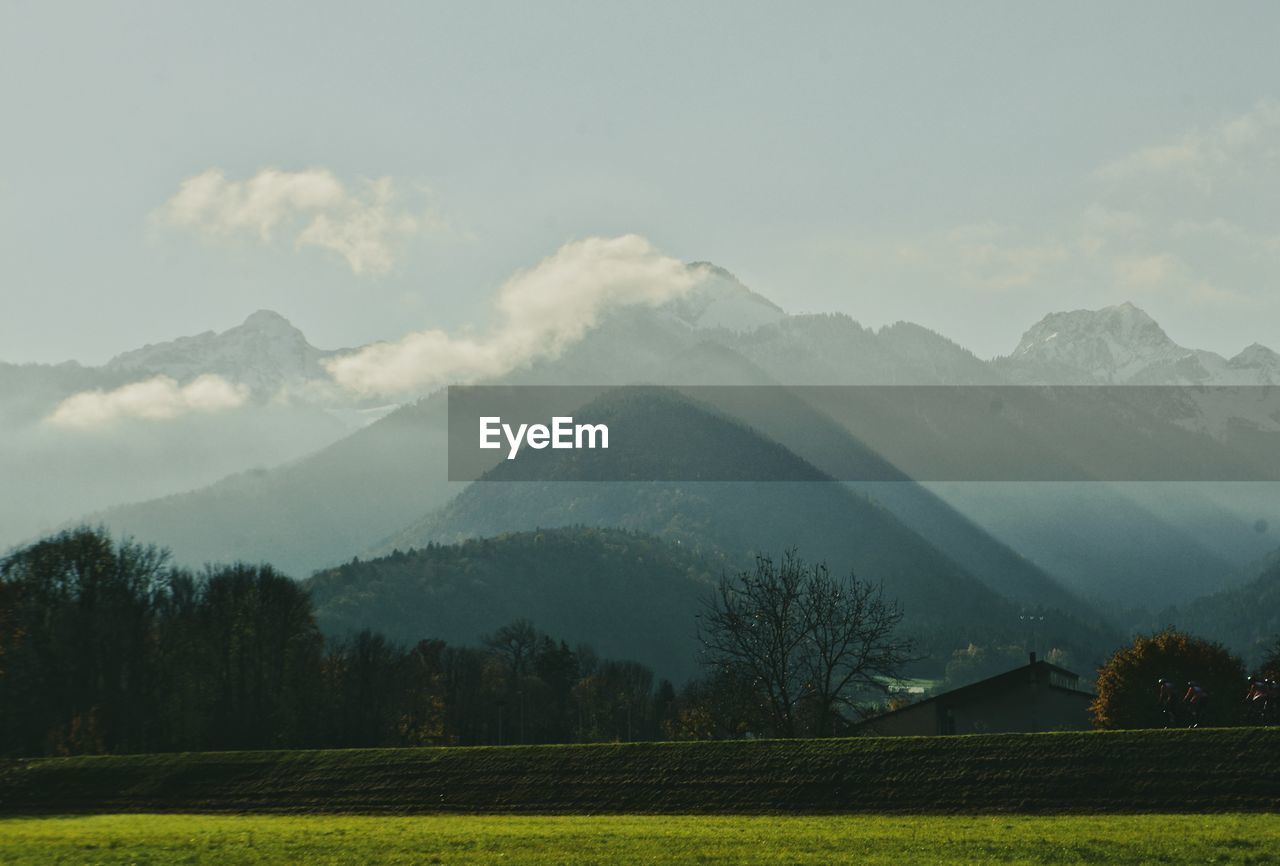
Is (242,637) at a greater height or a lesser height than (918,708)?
greater

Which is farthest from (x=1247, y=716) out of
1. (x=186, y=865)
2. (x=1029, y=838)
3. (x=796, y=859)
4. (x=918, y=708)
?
(x=186, y=865)

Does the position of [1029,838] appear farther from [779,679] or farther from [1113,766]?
[779,679]

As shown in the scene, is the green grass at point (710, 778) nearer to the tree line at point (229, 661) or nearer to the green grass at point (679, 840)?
the green grass at point (679, 840)

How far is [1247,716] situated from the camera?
91562mm

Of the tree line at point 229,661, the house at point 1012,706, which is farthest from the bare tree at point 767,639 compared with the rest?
the house at point 1012,706

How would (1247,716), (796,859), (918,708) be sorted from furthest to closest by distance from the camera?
(918,708), (1247,716), (796,859)

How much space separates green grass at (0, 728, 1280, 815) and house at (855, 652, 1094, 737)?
144 feet

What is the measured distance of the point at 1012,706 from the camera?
106 metres

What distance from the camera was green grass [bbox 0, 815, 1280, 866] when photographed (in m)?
39.9

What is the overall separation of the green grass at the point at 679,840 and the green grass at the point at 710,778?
3.92 metres

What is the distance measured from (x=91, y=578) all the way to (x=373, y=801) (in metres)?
47.6

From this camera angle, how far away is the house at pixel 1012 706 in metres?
106

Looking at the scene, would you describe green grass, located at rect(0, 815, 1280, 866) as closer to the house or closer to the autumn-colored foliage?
the autumn-colored foliage

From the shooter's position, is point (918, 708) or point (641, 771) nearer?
point (641, 771)
